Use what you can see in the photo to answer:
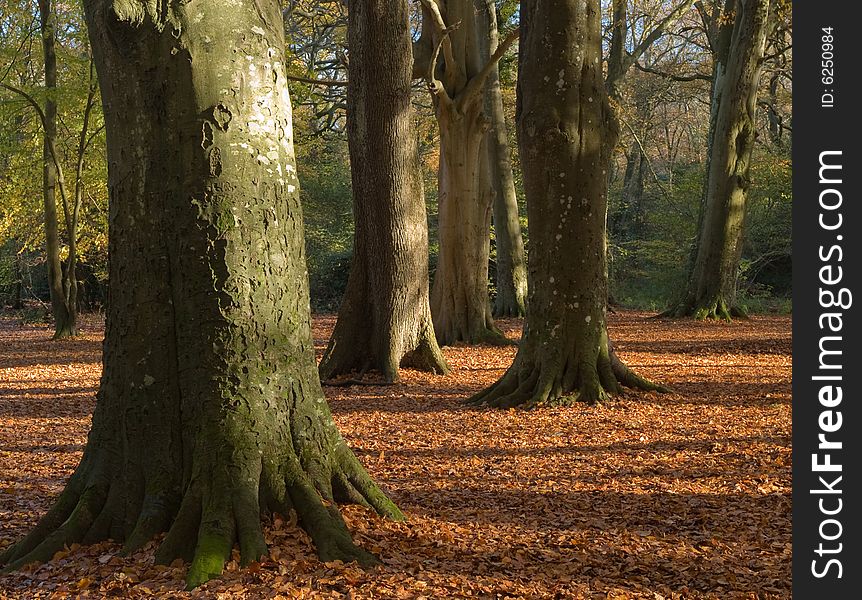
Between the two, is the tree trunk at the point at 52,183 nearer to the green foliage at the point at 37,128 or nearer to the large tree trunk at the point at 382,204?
the green foliage at the point at 37,128

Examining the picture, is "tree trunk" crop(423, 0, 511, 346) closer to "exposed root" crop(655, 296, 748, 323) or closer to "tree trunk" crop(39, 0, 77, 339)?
"exposed root" crop(655, 296, 748, 323)

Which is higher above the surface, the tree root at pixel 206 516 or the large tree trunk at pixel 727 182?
the large tree trunk at pixel 727 182

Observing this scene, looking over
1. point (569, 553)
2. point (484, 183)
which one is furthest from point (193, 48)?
point (484, 183)

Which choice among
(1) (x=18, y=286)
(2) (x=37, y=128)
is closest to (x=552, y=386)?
(2) (x=37, y=128)

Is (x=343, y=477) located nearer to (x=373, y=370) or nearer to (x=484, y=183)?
(x=373, y=370)

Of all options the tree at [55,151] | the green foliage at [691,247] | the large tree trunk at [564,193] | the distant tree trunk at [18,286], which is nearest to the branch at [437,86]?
the large tree trunk at [564,193]

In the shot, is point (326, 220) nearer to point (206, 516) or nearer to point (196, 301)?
point (196, 301)

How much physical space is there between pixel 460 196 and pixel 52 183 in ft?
29.5

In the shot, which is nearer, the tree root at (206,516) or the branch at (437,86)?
the tree root at (206,516)

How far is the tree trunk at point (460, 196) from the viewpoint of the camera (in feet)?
49.7

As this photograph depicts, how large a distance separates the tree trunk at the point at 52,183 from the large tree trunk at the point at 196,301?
14.4m

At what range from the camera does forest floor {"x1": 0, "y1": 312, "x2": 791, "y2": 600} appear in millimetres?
3955

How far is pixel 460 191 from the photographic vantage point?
15.4 m

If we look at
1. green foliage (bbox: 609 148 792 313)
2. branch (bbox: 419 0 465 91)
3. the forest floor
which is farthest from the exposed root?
branch (bbox: 419 0 465 91)
